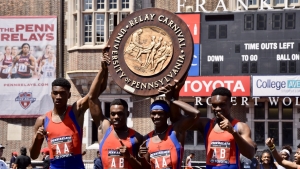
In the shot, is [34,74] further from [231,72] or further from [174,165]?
[174,165]

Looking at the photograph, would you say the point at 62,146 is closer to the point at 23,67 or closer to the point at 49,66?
the point at 49,66

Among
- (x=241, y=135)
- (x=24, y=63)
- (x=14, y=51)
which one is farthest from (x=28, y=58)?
(x=241, y=135)

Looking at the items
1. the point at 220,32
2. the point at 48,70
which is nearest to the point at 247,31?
the point at 220,32

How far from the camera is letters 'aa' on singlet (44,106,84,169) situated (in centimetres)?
1044

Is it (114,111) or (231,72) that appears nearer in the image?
(114,111)

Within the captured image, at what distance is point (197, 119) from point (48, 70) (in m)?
20.3

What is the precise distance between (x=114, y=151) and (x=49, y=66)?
66.0 feet

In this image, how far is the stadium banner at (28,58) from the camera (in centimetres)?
3000

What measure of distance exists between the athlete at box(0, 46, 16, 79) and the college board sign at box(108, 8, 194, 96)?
19757mm

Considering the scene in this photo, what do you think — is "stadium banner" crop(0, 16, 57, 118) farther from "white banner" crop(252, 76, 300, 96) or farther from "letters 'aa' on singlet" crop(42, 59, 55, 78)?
"white banner" crop(252, 76, 300, 96)

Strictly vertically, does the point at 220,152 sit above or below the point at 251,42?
below

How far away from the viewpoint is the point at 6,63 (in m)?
30.1

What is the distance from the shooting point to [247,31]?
26.2 meters

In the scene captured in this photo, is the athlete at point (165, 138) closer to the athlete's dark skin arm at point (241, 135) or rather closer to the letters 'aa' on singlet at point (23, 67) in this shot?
the athlete's dark skin arm at point (241, 135)
